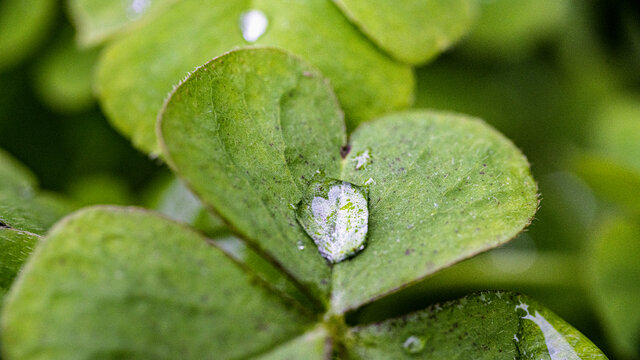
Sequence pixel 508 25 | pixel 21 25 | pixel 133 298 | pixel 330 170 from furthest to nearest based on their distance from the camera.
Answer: pixel 508 25, pixel 21 25, pixel 330 170, pixel 133 298

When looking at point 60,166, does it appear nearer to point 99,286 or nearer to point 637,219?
point 99,286

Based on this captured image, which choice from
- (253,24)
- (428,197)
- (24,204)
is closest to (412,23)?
(253,24)

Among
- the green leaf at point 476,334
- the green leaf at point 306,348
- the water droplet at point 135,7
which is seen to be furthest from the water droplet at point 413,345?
the water droplet at point 135,7

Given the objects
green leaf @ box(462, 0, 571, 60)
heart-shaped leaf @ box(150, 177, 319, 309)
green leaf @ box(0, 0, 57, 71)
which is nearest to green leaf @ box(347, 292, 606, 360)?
heart-shaped leaf @ box(150, 177, 319, 309)

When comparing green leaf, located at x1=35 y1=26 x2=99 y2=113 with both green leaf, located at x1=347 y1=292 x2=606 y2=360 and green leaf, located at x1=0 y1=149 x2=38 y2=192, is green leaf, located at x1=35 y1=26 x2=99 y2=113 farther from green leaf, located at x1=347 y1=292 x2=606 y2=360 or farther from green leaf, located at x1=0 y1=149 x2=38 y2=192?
green leaf, located at x1=347 y1=292 x2=606 y2=360

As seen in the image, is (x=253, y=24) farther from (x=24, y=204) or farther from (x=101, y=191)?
(x=101, y=191)

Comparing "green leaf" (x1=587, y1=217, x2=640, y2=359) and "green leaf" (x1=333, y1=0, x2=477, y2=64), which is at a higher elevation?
"green leaf" (x1=333, y1=0, x2=477, y2=64)
